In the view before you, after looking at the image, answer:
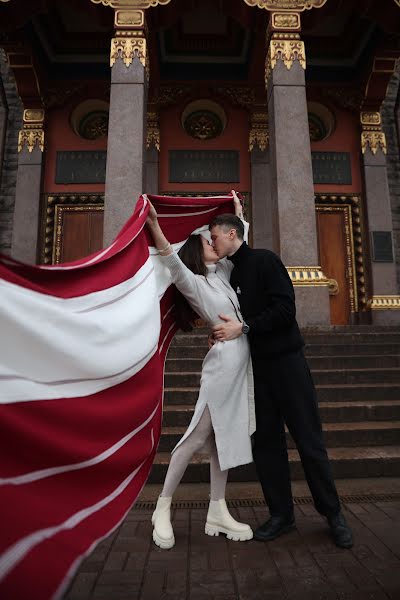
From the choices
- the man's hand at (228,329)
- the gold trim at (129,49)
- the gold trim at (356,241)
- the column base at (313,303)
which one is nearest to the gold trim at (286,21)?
the gold trim at (129,49)

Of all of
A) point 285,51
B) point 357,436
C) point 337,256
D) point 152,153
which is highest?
point 285,51

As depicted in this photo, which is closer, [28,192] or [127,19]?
[127,19]

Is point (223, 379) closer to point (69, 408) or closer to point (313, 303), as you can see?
point (69, 408)

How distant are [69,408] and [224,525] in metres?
1.83

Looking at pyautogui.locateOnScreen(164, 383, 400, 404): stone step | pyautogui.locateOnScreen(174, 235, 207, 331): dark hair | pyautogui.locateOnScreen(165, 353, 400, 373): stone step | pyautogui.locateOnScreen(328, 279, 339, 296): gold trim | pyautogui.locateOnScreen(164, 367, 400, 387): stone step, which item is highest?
pyautogui.locateOnScreen(328, 279, 339, 296): gold trim

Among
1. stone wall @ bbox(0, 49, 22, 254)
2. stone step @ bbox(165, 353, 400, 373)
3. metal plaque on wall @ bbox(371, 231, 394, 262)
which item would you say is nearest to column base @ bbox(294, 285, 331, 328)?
stone step @ bbox(165, 353, 400, 373)

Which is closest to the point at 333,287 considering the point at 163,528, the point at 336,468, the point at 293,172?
the point at 293,172

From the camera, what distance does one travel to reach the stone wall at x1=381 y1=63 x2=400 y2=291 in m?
12.5

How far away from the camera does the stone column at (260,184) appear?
39.0ft

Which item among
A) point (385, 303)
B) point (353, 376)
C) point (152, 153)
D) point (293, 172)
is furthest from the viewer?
point (152, 153)

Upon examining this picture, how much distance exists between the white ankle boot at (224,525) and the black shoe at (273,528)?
0.21 ft

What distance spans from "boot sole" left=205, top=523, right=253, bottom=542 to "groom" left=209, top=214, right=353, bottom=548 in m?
0.07

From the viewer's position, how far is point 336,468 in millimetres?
4133

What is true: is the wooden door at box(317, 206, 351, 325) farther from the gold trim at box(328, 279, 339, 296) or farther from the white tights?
the white tights
